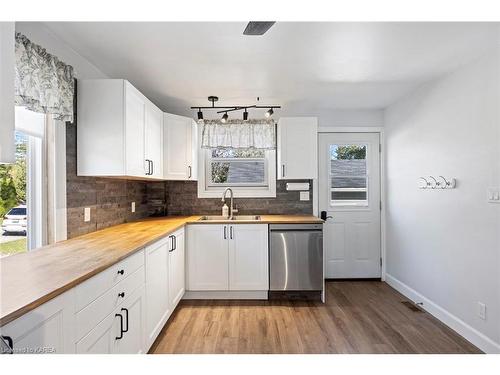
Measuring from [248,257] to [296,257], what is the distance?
54 centimetres

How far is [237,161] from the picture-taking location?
407cm

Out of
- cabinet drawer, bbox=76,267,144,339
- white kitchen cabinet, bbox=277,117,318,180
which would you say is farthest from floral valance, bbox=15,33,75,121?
white kitchen cabinet, bbox=277,117,318,180

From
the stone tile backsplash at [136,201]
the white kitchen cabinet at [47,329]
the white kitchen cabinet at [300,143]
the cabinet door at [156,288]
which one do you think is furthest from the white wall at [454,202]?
the white kitchen cabinet at [47,329]

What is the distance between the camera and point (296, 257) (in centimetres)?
325

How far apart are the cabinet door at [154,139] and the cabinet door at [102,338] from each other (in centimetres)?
162

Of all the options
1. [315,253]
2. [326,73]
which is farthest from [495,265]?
[326,73]

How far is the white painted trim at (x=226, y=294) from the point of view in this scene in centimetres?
332

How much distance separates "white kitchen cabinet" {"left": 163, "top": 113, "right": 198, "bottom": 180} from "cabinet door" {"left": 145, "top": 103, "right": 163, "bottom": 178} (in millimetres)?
121

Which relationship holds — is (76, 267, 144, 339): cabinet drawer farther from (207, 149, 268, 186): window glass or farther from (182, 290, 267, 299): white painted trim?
(207, 149, 268, 186): window glass

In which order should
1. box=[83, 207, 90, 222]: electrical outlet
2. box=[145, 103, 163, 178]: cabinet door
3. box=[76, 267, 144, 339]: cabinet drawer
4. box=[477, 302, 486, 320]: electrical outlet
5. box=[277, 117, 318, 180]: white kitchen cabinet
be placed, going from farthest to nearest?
box=[277, 117, 318, 180]: white kitchen cabinet → box=[145, 103, 163, 178]: cabinet door → box=[83, 207, 90, 222]: electrical outlet → box=[477, 302, 486, 320]: electrical outlet → box=[76, 267, 144, 339]: cabinet drawer

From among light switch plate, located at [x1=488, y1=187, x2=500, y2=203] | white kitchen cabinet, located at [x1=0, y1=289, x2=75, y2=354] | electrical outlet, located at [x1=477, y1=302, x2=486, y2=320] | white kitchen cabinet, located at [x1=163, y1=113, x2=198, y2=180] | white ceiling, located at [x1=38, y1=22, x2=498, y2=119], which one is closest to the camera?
white kitchen cabinet, located at [x1=0, y1=289, x2=75, y2=354]

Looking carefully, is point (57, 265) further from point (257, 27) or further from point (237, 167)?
point (237, 167)

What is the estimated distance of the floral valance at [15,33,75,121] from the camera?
164 centimetres
